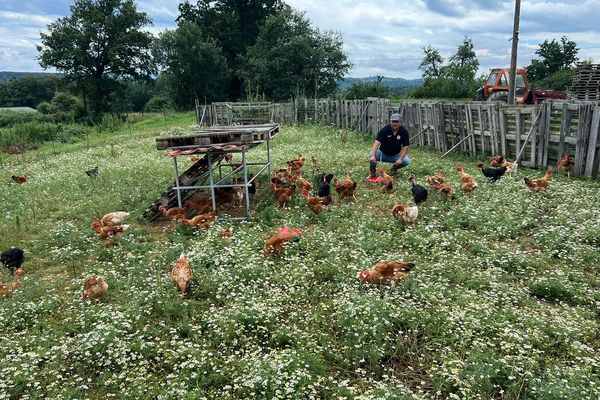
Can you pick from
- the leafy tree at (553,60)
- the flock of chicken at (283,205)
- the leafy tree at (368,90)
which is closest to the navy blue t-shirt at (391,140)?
the flock of chicken at (283,205)

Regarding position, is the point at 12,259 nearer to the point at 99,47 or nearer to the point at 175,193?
the point at 175,193

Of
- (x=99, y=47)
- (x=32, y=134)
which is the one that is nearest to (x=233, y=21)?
(x=99, y=47)

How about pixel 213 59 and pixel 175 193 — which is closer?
pixel 175 193

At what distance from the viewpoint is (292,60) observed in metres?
41.5

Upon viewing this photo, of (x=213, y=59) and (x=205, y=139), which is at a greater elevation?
(x=213, y=59)

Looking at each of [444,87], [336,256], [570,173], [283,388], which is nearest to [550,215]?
[570,173]

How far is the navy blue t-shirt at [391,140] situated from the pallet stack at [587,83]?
16637 mm

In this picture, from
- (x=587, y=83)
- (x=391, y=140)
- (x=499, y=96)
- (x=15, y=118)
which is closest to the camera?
(x=391, y=140)

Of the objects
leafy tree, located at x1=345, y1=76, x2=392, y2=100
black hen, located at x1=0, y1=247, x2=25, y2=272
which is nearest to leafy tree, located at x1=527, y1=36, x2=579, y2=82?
leafy tree, located at x1=345, y1=76, x2=392, y2=100

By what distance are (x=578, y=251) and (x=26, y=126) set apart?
31207 millimetres

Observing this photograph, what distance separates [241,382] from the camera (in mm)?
3787

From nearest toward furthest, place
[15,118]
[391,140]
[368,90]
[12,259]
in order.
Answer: [12,259] < [391,140] < [368,90] < [15,118]

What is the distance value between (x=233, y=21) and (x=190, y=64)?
35.9ft

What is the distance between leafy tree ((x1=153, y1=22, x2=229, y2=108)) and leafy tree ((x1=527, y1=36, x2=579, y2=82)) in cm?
4460
